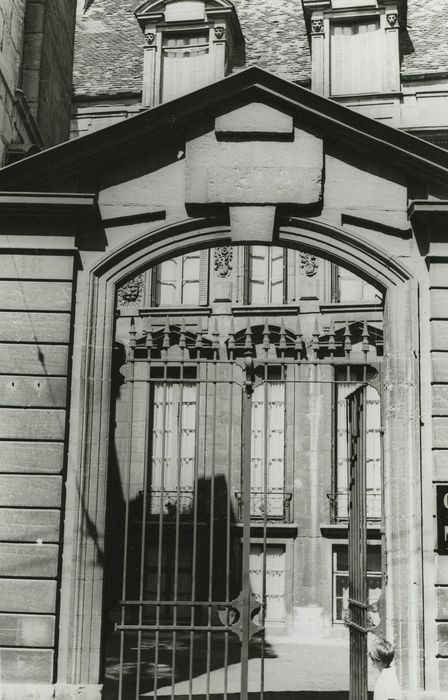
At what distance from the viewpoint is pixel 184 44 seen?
55.6 feet

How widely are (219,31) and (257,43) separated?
116 cm

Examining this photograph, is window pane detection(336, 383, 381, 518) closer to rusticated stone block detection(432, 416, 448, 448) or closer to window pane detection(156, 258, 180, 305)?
window pane detection(156, 258, 180, 305)

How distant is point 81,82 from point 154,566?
9443 millimetres

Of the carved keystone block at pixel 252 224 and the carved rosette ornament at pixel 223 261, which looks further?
the carved rosette ornament at pixel 223 261

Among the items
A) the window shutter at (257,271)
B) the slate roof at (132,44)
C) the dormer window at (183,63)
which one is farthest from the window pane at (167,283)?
the slate roof at (132,44)

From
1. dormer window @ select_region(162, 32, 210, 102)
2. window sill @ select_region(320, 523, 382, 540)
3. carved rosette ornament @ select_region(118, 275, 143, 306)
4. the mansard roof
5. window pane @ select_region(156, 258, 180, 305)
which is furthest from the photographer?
window pane @ select_region(156, 258, 180, 305)

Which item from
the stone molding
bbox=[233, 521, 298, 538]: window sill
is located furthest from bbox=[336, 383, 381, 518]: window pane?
the stone molding

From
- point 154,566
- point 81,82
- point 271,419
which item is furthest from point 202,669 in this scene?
point 81,82

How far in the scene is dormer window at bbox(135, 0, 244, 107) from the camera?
1639 centimetres

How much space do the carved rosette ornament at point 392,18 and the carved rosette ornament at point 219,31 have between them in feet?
9.64

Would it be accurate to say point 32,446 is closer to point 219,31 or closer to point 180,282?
point 219,31

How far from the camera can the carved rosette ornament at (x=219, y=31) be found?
16375 mm

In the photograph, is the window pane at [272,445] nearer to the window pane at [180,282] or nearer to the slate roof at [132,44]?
the window pane at [180,282]

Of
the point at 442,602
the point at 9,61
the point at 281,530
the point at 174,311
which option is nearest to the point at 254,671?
the point at 281,530
